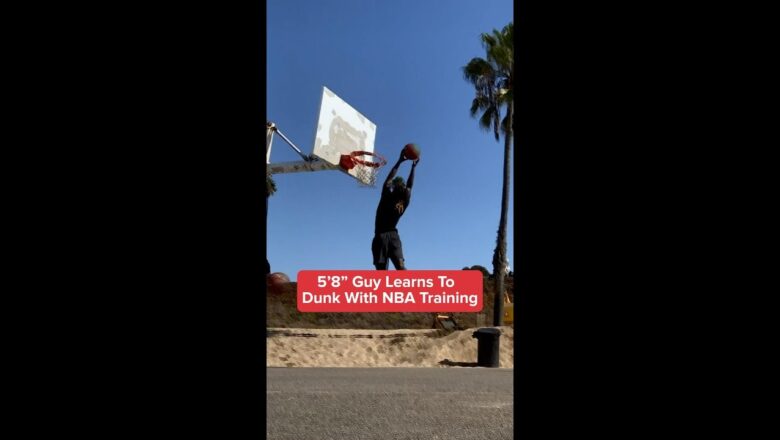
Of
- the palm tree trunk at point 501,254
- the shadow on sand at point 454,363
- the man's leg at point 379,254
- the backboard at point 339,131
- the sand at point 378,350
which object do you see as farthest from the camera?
the backboard at point 339,131

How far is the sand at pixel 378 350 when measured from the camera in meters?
11.2

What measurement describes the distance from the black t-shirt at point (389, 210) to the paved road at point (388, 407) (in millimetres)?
6972

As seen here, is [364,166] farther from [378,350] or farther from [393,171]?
[378,350]

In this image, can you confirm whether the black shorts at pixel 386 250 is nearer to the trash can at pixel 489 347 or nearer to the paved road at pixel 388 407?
the trash can at pixel 489 347

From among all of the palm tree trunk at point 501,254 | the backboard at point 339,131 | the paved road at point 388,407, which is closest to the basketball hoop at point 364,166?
the backboard at point 339,131

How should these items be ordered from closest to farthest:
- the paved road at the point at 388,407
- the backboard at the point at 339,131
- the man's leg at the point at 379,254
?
the paved road at the point at 388,407 < the man's leg at the point at 379,254 < the backboard at the point at 339,131

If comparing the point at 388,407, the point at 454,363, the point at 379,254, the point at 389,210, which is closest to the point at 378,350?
the point at 454,363

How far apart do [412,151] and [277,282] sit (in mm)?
5830

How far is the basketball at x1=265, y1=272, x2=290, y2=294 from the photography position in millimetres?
16000

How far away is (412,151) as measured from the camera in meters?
14.2

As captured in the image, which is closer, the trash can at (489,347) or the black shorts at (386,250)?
the trash can at (489,347)
